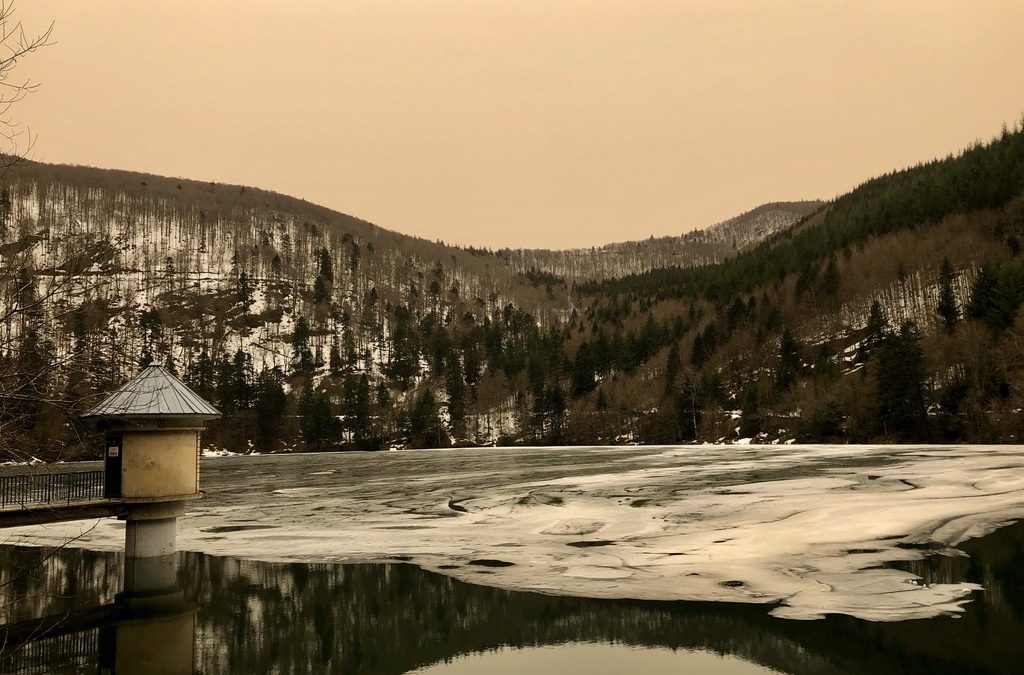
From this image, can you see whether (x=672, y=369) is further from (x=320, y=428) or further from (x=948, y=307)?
(x=320, y=428)

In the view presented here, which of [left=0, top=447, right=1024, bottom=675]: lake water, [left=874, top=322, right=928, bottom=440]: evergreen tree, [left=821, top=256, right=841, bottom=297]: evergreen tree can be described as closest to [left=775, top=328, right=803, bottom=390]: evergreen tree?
[left=874, top=322, right=928, bottom=440]: evergreen tree

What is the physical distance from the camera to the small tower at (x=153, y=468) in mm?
19703

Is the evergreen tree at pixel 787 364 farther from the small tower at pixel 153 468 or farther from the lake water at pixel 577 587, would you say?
the small tower at pixel 153 468

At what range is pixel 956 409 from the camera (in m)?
76.1

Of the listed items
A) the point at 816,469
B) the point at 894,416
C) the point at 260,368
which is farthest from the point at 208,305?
the point at 816,469

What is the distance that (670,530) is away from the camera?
2242 cm

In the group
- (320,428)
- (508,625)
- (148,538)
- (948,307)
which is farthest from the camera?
(320,428)

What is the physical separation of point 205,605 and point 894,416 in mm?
79718

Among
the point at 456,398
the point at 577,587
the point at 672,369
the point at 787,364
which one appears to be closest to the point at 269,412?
the point at 456,398

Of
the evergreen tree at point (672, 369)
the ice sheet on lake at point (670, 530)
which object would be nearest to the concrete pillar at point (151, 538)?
the ice sheet on lake at point (670, 530)

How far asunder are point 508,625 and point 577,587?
2617 mm

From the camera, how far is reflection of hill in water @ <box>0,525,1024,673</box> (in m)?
11.4

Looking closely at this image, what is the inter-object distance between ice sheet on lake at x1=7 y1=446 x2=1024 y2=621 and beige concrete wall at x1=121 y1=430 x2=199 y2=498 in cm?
330

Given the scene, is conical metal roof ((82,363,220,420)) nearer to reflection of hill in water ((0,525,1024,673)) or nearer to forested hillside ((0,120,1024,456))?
reflection of hill in water ((0,525,1024,673))
